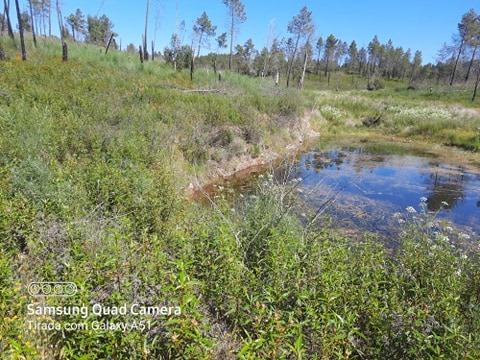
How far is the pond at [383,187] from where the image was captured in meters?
7.76

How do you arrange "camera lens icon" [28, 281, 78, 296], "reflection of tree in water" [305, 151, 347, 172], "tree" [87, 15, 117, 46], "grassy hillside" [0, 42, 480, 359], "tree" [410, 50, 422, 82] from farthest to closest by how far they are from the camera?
"tree" [410, 50, 422, 82] < "tree" [87, 15, 117, 46] < "reflection of tree in water" [305, 151, 347, 172] < "camera lens icon" [28, 281, 78, 296] < "grassy hillside" [0, 42, 480, 359]

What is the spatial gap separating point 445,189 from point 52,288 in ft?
39.0

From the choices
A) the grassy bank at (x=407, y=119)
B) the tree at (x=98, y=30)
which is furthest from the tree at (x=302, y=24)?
the tree at (x=98, y=30)

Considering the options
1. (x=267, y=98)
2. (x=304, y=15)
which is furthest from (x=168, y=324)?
(x=304, y=15)

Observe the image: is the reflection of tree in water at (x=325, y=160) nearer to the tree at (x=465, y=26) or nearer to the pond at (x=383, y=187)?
the pond at (x=383, y=187)

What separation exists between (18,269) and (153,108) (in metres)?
8.18

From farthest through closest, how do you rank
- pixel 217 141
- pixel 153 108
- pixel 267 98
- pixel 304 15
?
pixel 304 15, pixel 267 98, pixel 217 141, pixel 153 108

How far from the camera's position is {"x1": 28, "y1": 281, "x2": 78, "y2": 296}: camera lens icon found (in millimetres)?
2287

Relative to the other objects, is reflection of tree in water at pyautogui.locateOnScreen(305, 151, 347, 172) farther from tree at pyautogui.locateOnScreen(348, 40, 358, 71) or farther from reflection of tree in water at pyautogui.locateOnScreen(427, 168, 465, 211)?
tree at pyautogui.locateOnScreen(348, 40, 358, 71)

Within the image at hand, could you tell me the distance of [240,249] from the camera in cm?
374

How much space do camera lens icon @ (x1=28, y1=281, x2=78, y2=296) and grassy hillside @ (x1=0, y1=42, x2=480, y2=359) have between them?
61 millimetres

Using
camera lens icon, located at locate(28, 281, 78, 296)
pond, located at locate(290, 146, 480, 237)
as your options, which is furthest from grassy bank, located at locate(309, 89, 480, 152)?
camera lens icon, located at locate(28, 281, 78, 296)

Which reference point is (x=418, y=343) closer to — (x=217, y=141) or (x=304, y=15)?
(x=217, y=141)

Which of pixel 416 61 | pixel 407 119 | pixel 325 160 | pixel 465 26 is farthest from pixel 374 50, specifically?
pixel 325 160
